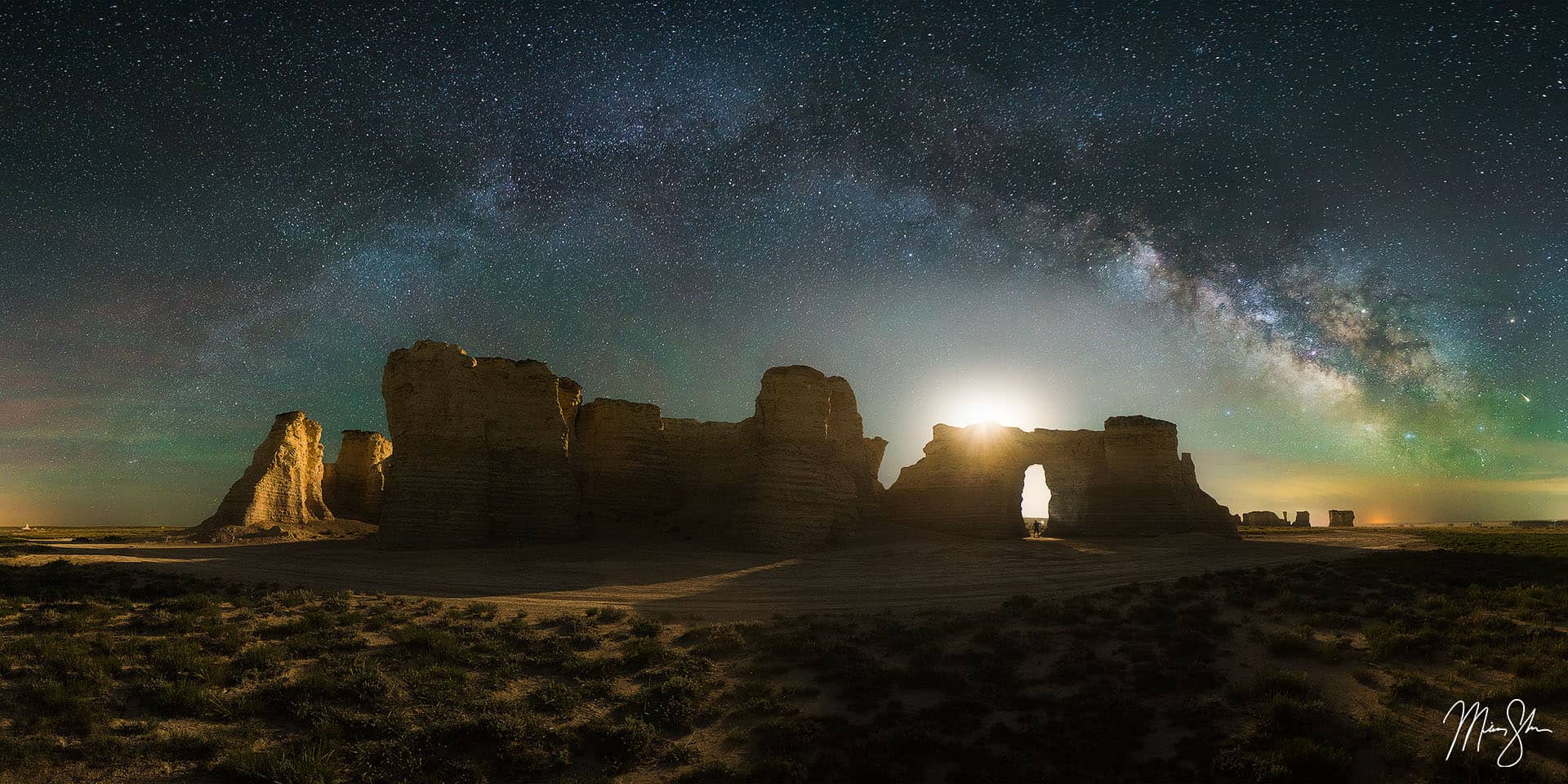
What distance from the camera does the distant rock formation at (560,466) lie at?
34594 millimetres

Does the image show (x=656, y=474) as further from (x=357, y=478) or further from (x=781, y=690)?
(x=781, y=690)

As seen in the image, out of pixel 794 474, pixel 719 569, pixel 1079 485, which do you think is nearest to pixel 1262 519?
pixel 1079 485

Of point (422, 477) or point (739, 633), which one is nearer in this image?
point (739, 633)

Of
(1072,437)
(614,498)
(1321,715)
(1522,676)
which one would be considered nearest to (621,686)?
(1321,715)

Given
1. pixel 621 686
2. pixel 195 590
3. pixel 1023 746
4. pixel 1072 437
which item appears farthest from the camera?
pixel 1072 437

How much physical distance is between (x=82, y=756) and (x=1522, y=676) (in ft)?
69.4

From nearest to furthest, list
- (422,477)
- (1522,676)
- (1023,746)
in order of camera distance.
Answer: (1023,746)
(1522,676)
(422,477)

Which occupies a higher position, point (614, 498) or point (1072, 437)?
point (1072, 437)

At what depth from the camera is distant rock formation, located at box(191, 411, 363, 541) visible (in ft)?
128

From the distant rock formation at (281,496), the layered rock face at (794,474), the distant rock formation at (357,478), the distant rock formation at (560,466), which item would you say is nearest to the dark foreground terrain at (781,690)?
the distant rock formation at (560,466)

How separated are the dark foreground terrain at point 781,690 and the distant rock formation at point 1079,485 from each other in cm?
2706

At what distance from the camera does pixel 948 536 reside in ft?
135

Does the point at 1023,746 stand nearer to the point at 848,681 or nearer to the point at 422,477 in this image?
the point at 848,681
